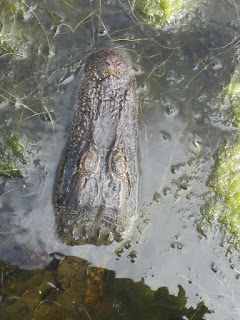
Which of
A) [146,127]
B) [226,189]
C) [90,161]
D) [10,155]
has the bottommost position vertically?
[10,155]

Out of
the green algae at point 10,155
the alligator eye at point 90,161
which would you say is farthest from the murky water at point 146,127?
the alligator eye at point 90,161

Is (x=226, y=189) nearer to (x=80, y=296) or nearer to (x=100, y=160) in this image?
(x=100, y=160)

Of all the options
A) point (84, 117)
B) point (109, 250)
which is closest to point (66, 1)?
point (84, 117)

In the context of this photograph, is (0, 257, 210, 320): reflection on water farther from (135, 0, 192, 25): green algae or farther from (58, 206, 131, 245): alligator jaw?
(135, 0, 192, 25): green algae

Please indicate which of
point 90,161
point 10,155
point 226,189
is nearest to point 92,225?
point 90,161

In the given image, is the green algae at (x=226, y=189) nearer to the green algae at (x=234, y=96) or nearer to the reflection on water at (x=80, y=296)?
the green algae at (x=234, y=96)

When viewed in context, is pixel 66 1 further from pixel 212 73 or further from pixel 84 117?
pixel 212 73
